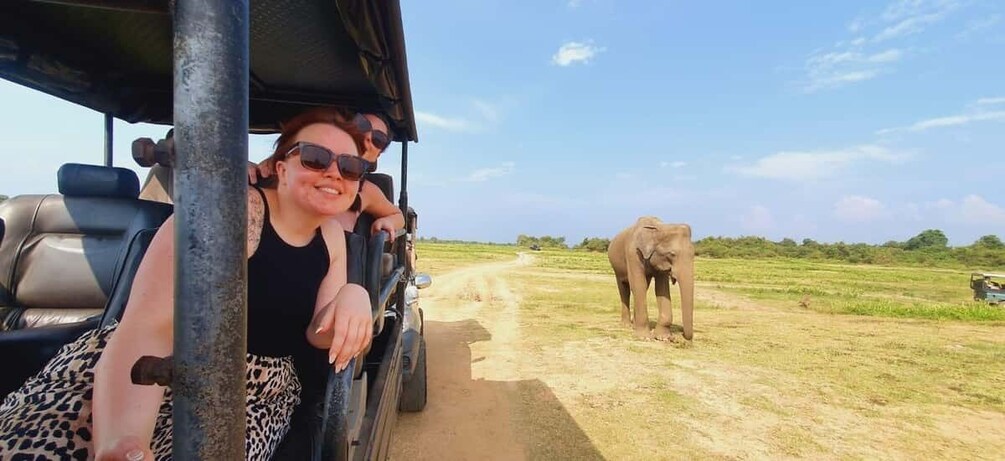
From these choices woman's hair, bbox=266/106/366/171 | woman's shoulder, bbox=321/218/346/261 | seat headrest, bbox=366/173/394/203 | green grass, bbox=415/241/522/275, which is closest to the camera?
woman's hair, bbox=266/106/366/171

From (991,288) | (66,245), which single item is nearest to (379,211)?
(66,245)

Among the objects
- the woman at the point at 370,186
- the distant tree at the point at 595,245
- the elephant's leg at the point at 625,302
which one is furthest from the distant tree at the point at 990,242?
the woman at the point at 370,186

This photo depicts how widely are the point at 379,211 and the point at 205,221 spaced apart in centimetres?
206

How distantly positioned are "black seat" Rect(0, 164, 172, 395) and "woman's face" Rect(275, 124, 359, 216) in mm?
2135

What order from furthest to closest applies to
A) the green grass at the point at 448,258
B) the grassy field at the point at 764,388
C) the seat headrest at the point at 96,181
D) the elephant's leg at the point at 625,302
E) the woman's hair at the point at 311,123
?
1. the green grass at the point at 448,258
2. the elephant's leg at the point at 625,302
3. the grassy field at the point at 764,388
4. the seat headrest at the point at 96,181
5. the woman's hair at the point at 311,123

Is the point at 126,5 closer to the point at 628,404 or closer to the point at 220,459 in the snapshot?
the point at 220,459

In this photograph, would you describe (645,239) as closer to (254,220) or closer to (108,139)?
(108,139)

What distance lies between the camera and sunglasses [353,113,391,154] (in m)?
1.47

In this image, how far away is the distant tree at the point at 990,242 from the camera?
136 feet

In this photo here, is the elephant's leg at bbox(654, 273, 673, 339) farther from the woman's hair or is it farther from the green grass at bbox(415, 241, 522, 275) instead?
the woman's hair

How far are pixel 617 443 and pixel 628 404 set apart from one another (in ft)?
3.33

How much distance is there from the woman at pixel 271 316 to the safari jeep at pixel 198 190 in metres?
0.18

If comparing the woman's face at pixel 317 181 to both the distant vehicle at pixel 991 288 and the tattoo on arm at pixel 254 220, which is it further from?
the distant vehicle at pixel 991 288

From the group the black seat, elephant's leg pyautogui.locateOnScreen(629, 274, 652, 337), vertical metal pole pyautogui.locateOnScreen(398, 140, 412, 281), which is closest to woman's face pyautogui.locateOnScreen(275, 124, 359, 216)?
the black seat
